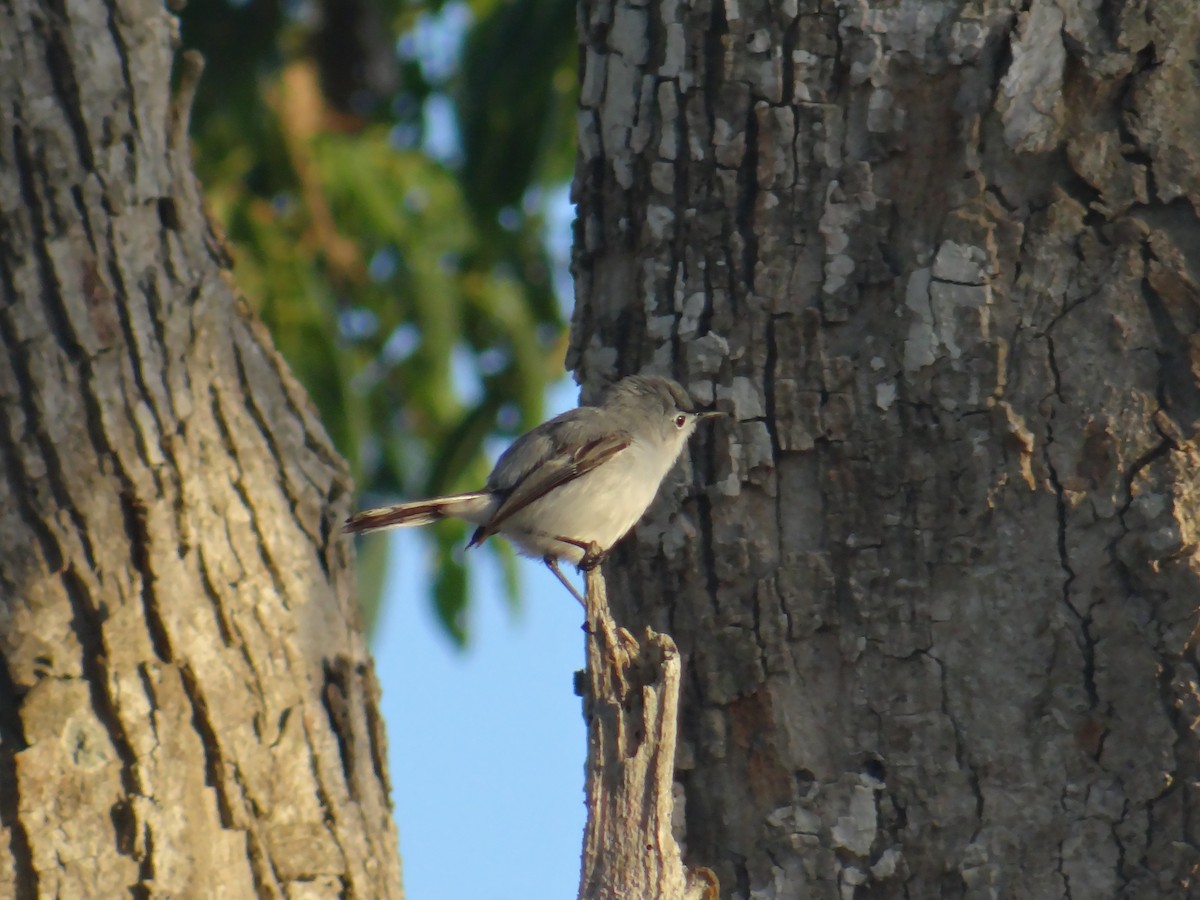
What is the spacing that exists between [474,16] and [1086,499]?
14.1ft

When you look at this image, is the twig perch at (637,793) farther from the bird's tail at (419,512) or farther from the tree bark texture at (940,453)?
the bird's tail at (419,512)

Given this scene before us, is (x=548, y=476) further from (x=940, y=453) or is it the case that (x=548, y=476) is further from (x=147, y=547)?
(x=940, y=453)

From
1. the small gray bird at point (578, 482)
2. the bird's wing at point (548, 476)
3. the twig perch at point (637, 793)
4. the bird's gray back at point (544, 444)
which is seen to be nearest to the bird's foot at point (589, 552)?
the small gray bird at point (578, 482)

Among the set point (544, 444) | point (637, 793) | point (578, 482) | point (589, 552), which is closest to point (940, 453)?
point (637, 793)

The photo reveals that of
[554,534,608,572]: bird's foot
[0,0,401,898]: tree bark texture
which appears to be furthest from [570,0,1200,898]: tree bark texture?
[0,0,401,898]: tree bark texture

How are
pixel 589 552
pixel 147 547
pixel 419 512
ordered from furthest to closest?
pixel 419 512 < pixel 147 547 < pixel 589 552

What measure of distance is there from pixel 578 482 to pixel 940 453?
4.63ft

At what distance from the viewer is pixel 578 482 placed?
403 centimetres

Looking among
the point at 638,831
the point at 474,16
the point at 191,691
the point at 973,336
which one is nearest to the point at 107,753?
the point at 191,691

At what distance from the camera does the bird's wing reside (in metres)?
4.04

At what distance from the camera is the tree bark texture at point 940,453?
2.70m

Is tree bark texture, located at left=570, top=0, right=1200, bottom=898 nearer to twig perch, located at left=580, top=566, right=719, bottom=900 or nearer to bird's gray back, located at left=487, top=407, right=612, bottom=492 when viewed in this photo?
twig perch, located at left=580, top=566, right=719, bottom=900

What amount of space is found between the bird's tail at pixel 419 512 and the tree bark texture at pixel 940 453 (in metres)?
1.01

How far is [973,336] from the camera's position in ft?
9.27
